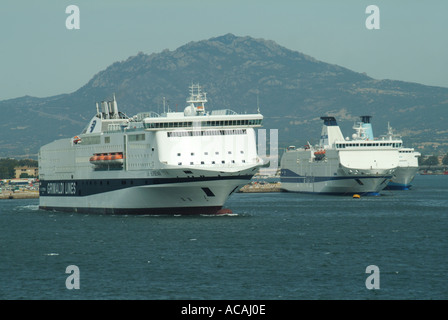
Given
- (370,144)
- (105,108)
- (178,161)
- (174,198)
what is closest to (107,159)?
(174,198)

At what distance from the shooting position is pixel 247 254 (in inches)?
2018

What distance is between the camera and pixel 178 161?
7169 cm

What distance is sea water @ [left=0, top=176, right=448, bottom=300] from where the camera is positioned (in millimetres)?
39781

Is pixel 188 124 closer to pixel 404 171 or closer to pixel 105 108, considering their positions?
pixel 105 108

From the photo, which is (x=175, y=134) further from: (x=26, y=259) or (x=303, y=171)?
(x=303, y=171)

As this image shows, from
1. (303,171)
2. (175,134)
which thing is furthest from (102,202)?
(303,171)

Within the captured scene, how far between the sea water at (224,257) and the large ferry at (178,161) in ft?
5.39

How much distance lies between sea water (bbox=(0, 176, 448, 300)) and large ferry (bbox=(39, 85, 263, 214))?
5.39 feet

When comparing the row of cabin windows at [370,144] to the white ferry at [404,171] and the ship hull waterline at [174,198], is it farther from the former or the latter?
the ship hull waterline at [174,198]

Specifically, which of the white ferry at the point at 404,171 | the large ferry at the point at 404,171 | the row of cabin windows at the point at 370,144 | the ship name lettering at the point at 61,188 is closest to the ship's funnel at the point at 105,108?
the ship name lettering at the point at 61,188

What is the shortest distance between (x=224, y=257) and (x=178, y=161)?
74.7 feet

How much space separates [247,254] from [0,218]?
4387 cm

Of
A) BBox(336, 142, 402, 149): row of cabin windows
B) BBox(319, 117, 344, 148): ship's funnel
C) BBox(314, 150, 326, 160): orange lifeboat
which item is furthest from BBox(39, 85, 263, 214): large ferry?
BBox(319, 117, 344, 148): ship's funnel

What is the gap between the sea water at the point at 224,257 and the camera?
131 feet
